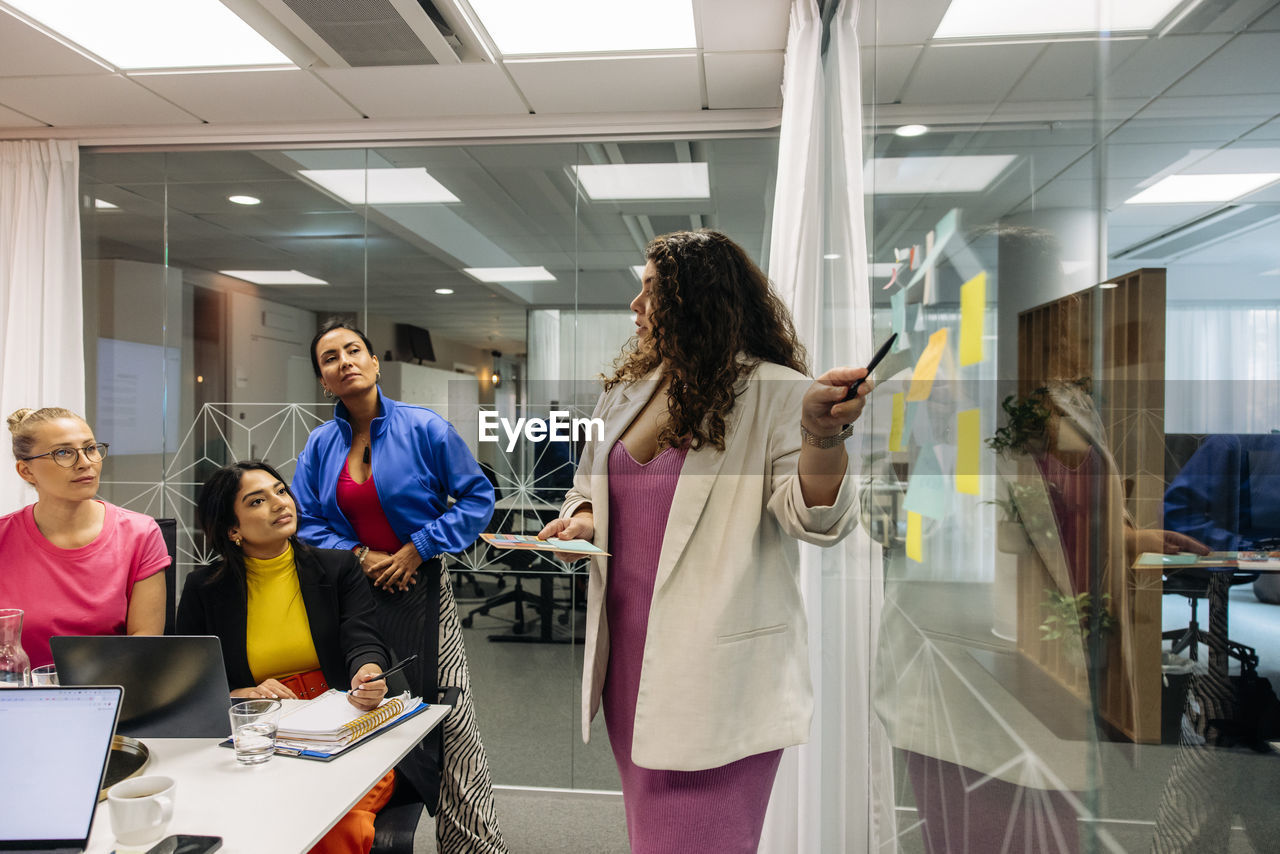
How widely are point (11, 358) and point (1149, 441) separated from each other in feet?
13.6

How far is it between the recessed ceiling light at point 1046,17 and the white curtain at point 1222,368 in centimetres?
18

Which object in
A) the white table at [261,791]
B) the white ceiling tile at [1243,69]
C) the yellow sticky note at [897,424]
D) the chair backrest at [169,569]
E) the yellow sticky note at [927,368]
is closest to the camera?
the white ceiling tile at [1243,69]

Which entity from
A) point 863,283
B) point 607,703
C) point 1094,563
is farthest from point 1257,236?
point 863,283

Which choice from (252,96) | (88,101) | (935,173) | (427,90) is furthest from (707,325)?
(88,101)

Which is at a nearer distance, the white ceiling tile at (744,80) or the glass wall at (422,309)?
the white ceiling tile at (744,80)

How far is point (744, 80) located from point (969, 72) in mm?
2112

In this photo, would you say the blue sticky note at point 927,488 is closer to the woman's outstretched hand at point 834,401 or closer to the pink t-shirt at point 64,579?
the woman's outstretched hand at point 834,401

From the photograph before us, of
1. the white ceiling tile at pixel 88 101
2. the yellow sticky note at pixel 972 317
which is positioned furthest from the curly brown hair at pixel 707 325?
the white ceiling tile at pixel 88 101

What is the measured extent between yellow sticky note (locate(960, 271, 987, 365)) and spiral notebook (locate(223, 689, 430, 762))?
122 centimetres

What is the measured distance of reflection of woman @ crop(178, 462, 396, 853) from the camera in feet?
5.99

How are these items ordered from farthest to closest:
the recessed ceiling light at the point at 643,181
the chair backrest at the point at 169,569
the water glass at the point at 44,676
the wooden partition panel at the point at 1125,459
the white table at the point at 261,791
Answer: the recessed ceiling light at the point at 643,181 < the chair backrest at the point at 169,569 < the water glass at the point at 44,676 < the white table at the point at 261,791 < the wooden partition panel at the point at 1125,459

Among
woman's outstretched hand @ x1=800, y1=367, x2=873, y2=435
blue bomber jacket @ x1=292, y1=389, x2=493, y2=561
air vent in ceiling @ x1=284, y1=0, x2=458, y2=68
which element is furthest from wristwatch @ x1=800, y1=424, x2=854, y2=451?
air vent in ceiling @ x1=284, y1=0, x2=458, y2=68

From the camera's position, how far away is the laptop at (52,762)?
1.06 metres

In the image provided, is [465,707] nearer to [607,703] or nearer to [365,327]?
[607,703]
